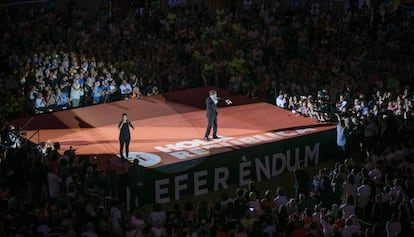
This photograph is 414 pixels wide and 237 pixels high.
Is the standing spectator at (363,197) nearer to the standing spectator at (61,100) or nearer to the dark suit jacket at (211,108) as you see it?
the dark suit jacket at (211,108)

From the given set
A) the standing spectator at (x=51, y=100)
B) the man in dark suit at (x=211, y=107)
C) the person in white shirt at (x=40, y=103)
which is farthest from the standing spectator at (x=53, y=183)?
the standing spectator at (x=51, y=100)

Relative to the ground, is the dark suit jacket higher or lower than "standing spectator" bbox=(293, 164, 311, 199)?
higher

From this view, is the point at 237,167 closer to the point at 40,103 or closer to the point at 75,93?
the point at 75,93

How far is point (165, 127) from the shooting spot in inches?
896

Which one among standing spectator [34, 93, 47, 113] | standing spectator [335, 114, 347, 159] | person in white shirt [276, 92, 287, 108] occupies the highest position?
standing spectator [34, 93, 47, 113]

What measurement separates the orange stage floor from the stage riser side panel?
21cm

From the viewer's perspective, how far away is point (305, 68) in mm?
26266

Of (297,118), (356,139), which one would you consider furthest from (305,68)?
(356,139)

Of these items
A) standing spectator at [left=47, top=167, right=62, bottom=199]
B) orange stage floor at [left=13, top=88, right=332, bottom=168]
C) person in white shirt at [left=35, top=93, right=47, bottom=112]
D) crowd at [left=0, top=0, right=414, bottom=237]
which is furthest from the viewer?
person in white shirt at [left=35, top=93, right=47, bottom=112]

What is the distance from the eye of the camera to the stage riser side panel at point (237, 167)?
19.2 m

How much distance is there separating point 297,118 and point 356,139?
2038 mm

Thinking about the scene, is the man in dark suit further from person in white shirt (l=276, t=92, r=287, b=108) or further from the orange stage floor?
person in white shirt (l=276, t=92, r=287, b=108)

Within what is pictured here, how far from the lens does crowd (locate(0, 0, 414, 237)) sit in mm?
15656

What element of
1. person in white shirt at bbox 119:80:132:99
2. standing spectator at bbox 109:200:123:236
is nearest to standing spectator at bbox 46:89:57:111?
person in white shirt at bbox 119:80:132:99
